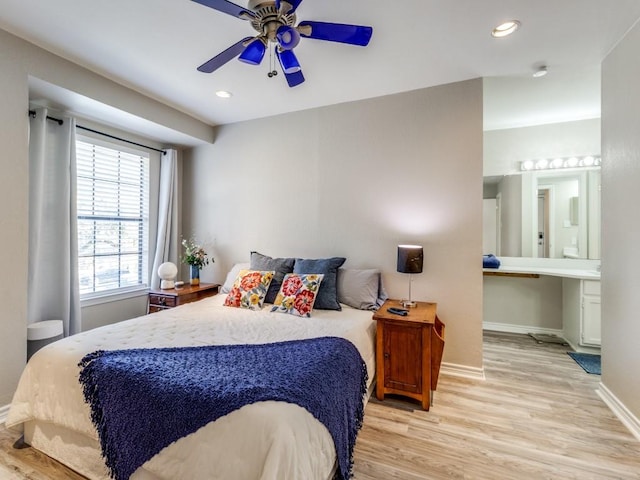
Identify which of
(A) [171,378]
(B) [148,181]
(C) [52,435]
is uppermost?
(B) [148,181]

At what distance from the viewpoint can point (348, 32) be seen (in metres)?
1.66

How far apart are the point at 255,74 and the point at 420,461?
10.4ft

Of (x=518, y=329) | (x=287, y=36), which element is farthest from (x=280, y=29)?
Answer: (x=518, y=329)

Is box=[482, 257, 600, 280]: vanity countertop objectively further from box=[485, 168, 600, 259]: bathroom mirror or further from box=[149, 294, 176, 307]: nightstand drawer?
box=[149, 294, 176, 307]: nightstand drawer

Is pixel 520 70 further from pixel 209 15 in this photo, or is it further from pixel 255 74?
pixel 209 15

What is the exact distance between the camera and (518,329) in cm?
402

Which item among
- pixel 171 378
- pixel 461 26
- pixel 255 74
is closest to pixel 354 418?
pixel 171 378

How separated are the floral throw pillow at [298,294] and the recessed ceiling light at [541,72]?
8.64 feet

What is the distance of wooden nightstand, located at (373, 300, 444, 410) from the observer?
226 centimetres

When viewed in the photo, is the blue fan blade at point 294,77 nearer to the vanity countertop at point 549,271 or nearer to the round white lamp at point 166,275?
the round white lamp at point 166,275

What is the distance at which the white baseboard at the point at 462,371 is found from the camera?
2.77 metres

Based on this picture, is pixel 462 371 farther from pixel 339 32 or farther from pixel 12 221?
pixel 12 221

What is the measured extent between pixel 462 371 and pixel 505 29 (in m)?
2.82

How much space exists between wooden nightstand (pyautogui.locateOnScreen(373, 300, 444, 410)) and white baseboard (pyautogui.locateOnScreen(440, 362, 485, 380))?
63 cm
